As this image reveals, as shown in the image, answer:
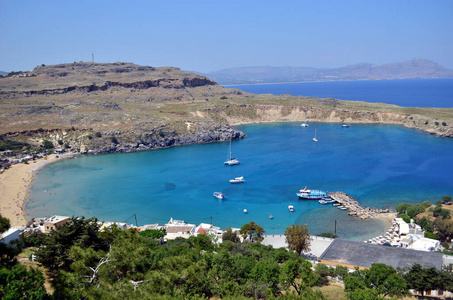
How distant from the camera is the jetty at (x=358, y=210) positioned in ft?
132

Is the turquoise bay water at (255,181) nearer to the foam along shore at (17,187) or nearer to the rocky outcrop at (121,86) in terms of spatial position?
the foam along shore at (17,187)

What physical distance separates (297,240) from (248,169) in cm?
3275

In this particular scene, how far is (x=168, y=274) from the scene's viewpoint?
49.6 ft

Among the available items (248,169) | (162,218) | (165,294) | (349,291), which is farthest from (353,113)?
(165,294)

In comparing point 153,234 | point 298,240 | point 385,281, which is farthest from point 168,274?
point 153,234

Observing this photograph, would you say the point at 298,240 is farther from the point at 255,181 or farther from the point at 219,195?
the point at 255,181

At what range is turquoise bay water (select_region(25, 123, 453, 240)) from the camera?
42.0 meters

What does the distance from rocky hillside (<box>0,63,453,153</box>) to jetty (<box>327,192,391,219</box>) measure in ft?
157

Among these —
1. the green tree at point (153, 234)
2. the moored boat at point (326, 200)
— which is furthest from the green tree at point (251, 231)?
the moored boat at point (326, 200)

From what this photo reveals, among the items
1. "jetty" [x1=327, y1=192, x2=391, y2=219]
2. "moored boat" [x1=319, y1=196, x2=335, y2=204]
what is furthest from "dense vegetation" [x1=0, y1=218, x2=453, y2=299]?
"moored boat" [x1=319, y1=196, x2=335, y2=204]

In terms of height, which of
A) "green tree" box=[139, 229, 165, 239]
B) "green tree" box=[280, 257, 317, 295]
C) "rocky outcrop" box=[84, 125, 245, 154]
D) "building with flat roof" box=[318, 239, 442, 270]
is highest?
"rocky outcrop" box=[84, 125, 245, 154]

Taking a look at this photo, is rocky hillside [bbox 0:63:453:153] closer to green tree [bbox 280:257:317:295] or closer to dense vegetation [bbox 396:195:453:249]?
dense vegetation [bbox 396:195:453:249]

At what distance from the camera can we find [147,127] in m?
85.8

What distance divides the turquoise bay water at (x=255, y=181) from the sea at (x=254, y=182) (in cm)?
14
